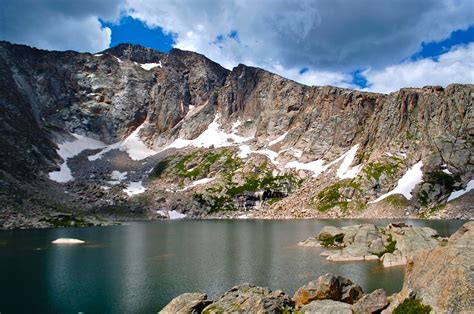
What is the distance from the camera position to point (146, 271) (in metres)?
65.2

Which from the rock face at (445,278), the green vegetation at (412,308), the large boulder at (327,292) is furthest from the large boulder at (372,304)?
the large boulder at (327,292)

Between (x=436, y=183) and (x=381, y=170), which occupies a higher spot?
(x=381, y=170)

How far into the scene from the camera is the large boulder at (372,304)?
34.3 meters

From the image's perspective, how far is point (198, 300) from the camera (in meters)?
40.8

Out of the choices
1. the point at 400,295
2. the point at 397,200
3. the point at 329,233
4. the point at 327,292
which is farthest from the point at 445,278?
the point at 397,200

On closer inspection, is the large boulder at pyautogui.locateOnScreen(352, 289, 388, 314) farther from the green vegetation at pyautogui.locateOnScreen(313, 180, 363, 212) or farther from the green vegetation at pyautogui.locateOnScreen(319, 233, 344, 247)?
the green vegetation at pyautogui.locateOnScreen(313, 180, 363, 212)

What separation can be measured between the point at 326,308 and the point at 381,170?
170 m

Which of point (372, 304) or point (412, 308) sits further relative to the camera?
point (372, 304)

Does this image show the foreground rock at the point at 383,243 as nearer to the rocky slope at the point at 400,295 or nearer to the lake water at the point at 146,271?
the lake water at the point at 146,271

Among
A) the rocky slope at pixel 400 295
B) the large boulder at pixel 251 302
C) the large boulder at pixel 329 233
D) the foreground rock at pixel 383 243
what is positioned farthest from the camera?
the large boulder at pixel 329 233

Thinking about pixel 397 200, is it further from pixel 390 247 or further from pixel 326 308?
pixel 326 308

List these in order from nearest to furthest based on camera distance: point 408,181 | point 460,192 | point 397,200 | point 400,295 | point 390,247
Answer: point 400,295 → point 390,247 → point 460,192 → point 397,200 → point 408,181

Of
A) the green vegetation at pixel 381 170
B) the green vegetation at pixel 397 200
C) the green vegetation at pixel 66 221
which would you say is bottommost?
the green vegetation at pixel 66 221

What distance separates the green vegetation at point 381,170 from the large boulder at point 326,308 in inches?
6419
